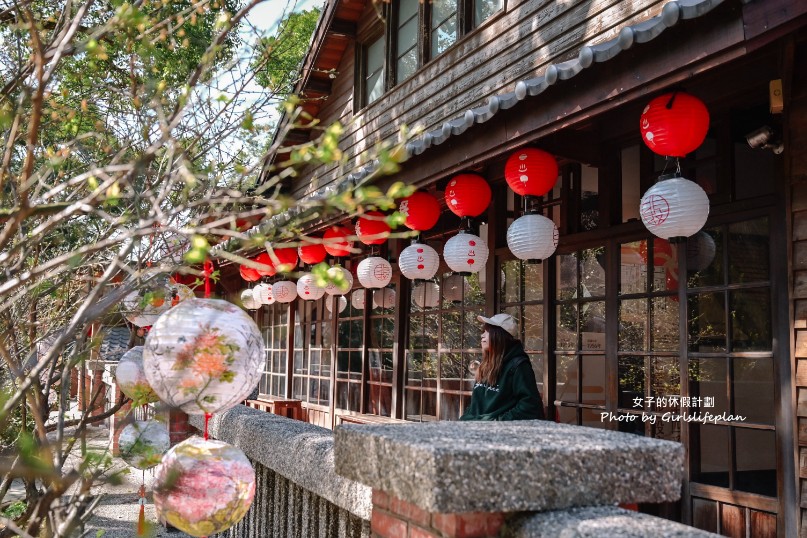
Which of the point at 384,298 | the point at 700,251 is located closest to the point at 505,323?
the point at 700,251

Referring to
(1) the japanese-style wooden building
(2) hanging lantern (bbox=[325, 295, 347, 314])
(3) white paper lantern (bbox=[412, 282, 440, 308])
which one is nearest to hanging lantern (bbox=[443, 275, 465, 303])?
(1) the japanese-style wooden building

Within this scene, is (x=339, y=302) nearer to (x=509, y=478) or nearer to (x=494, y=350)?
(x=494, y=350)

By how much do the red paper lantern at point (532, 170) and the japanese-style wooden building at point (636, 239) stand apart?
0.12m

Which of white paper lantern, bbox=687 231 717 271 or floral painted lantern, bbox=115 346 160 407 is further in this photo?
white paper lantern, bbox=687 231 717 271

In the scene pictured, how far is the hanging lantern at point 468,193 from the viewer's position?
577 centimetres

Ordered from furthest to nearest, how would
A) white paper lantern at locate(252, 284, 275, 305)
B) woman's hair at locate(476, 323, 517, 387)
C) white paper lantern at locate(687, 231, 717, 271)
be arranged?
white paper lantern at locate(252, 284, 275, 305) < woman's hair at locate(476, 323, 517, 387) < white paper lantern at locate(687, 231, 717, 271)

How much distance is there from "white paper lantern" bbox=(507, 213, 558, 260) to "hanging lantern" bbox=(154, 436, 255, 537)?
2923 millimetres

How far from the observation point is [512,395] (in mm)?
5000

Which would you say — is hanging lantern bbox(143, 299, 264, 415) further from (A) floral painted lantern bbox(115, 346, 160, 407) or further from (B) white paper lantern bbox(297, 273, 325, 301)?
(B) white paper lantern bbox(297, 273, 325, 301)

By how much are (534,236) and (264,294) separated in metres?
6.31

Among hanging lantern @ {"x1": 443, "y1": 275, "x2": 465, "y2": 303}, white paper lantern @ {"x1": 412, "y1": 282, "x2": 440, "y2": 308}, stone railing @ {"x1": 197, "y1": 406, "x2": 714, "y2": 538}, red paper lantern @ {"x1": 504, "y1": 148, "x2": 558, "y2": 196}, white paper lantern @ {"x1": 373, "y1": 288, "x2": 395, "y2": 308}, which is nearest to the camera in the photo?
stone railing @ {"x1": 197, "y1": 406, "x2": 714, "y2": 538}

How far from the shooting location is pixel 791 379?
3.98 meters

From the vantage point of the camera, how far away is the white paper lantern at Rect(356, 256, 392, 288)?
749 centimetres

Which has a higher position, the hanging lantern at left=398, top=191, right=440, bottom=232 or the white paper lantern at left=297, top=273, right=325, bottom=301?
the hanging lantern at left=398, top=191, right=440, bottom=232
